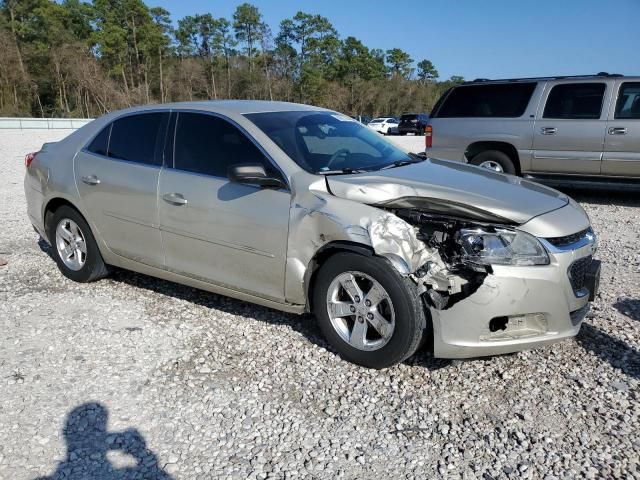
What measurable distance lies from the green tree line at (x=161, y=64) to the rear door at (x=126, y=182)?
52081 millimetres

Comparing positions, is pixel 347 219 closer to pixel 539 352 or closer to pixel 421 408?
pixel 421 408

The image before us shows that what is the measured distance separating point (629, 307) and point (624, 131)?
15.7 ft

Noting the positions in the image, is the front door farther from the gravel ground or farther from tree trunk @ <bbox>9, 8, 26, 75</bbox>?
tree trunk @ <bbox>9, 8, 26, 75</bbox>

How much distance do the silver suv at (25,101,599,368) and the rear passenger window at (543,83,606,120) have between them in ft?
16.8

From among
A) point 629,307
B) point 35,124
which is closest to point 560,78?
point 629,307

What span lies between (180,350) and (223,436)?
43.4 inches

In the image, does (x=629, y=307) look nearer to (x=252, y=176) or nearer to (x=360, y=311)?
(x=360, y=311)

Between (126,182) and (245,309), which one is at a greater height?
(126,182)

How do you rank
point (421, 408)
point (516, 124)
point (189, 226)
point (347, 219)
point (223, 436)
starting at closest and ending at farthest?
point (223, 436)
point (421, 408)
point (347, 219)
point (189, 226)
point (516, 124)

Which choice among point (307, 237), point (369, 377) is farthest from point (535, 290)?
point (307, 237)

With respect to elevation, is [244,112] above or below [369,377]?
above

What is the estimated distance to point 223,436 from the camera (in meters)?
2.91

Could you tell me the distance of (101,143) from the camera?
16.2ft

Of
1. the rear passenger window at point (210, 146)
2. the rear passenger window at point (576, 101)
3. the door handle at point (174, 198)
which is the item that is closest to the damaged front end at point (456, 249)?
the rear passenger window at point (210, 146)
